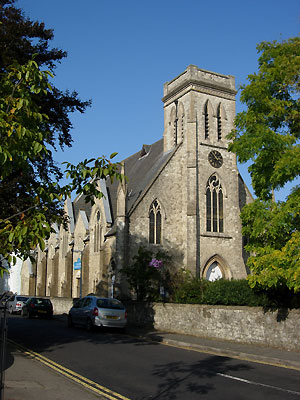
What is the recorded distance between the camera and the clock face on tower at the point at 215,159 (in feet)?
113

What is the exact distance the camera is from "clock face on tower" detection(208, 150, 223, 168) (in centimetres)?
3450

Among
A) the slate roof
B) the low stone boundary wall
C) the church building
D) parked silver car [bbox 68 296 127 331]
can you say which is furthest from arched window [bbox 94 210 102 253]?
parked silver car [bbox 68 296 127 331]

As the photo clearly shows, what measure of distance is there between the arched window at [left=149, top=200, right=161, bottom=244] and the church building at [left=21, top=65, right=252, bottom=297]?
0.24ft

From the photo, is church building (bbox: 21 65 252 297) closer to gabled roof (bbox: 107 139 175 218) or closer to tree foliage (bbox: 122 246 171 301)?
gabled roof (bbox: 107 139 175 218)

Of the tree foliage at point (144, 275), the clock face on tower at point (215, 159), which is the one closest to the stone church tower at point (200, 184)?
the clock face on tower at point (215, 159)

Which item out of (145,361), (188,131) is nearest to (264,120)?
(145,361)

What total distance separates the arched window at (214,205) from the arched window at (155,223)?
3.72 meters

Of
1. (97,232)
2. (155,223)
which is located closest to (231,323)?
(155,223)

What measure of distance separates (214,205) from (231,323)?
1801 centimetres

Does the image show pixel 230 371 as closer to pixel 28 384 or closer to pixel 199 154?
pixel 28 384

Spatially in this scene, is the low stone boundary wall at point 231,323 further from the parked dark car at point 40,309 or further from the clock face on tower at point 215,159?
the clock face on tower at point 215,159

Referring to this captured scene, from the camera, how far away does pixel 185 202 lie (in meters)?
33.1

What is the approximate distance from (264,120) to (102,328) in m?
12.3

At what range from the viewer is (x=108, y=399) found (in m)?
7.38
